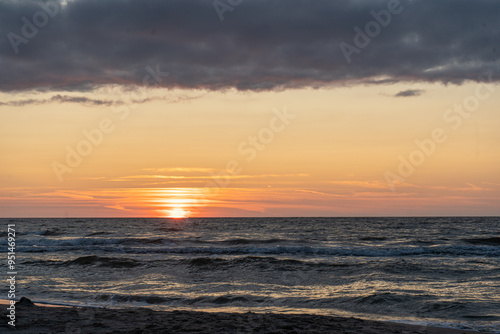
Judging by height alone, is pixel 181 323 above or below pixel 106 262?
above

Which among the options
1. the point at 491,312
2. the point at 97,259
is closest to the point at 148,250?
the point at 97,259

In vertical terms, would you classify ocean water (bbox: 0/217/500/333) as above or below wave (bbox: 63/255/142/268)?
above

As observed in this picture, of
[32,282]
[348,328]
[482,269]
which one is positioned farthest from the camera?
[482,269]

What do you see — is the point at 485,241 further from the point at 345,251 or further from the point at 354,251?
the point at 345,251

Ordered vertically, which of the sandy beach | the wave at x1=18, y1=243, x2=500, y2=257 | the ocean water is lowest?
the wave at x1=18, y1=243, x2=500, y2=257

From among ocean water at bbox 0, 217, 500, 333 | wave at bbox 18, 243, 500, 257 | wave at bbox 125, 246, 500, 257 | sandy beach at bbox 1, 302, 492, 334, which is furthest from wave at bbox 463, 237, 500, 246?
sandy beach at bbox 1, 302, 492, 334

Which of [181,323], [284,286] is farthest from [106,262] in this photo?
[181,323]

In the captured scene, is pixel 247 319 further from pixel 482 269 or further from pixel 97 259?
pixel 97 259

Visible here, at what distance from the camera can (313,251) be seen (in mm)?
34969

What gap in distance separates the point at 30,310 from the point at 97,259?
15.7m

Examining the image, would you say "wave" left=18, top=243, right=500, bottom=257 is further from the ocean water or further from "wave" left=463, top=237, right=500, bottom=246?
"wave" left=463, top=237, right=500, bottom=246

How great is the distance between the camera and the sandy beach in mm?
10023

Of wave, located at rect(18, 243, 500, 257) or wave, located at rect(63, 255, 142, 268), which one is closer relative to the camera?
wave, located at rect(63, 255, 142, 268)

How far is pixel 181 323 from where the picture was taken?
35.2 feet
